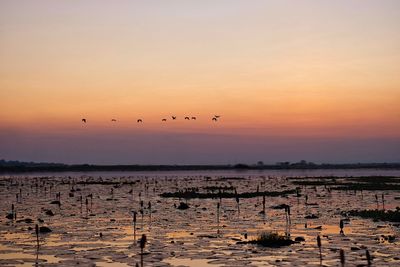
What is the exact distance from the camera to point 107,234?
26875 millimetres

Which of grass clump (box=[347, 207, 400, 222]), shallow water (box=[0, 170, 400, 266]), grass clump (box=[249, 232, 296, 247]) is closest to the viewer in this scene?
shallow water (box=[0, 170, 400, 266])

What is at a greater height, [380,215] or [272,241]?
[380,215]

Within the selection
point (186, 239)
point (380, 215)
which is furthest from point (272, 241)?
point (380, 215)

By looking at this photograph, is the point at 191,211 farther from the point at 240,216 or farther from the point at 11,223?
the point at 11,223

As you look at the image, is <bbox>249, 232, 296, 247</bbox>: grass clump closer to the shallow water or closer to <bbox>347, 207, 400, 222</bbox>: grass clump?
the shallow water

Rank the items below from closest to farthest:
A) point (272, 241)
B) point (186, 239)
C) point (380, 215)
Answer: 1. point (272, 241)
2. point (186, 239)
3. point (380, 215)

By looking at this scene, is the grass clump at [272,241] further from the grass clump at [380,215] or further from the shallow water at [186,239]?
the grass clump at [380,215]

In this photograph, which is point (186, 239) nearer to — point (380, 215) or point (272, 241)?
point (272, 241)

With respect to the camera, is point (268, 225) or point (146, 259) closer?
point (146, 259)

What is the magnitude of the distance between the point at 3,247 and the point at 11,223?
372 inches

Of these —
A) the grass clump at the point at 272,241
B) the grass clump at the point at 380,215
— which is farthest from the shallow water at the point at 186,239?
the grass clump at the point at 380,215

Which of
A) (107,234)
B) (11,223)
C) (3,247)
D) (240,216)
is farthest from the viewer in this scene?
(240,216)

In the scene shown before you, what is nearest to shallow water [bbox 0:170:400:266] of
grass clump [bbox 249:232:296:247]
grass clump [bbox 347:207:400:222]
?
grass clump [bbox 249:232:296:247]

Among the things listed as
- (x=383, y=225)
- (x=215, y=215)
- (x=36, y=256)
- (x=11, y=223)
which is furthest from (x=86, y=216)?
(x=383, y=225)
